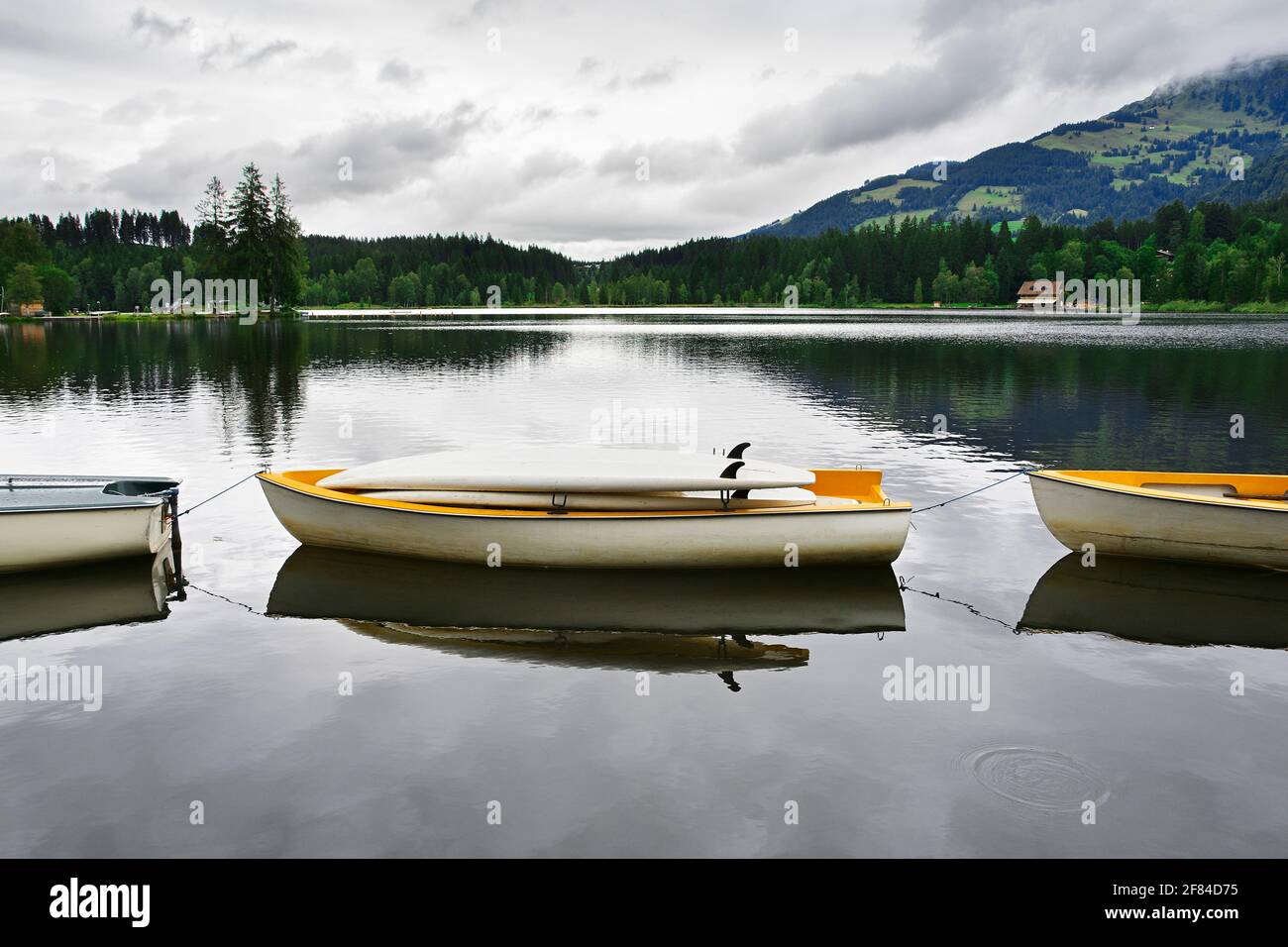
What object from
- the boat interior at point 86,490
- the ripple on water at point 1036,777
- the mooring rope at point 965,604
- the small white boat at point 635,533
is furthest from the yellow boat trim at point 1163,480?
the boat interior at point 86,490

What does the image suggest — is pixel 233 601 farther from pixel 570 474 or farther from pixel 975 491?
pixel 975 491

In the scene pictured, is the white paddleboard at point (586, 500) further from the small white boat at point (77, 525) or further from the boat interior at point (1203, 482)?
the boat interior at point (1203, 482)

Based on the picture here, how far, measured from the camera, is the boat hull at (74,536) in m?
18.2

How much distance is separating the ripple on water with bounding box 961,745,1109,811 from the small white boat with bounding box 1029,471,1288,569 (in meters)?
10.0

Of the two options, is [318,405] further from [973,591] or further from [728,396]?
[973,591]

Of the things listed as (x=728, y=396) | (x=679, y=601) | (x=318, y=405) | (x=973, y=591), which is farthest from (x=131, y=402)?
(x=973, y=591)

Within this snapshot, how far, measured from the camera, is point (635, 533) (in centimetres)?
1825

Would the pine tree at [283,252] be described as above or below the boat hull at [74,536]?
above

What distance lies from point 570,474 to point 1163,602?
1177cm

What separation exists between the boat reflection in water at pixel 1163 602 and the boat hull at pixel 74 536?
17.4 meters

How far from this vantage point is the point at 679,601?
17500mm

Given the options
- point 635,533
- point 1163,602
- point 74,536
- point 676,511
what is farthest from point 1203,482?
point 74,536
